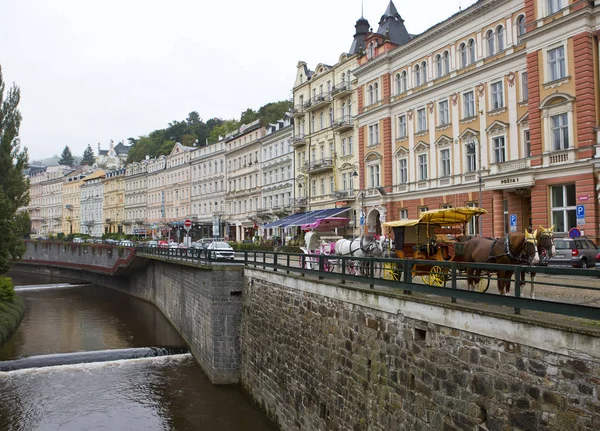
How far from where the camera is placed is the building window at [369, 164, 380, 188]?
135 feet

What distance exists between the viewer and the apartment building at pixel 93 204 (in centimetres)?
11038

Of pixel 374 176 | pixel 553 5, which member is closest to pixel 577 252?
pixel 553 5

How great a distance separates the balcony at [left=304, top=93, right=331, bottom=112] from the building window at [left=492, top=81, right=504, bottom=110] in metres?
18.7

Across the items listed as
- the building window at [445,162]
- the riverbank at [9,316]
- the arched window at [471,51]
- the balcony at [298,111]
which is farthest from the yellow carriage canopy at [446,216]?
the balcony at [298,111]

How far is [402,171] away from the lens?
38.8 metres

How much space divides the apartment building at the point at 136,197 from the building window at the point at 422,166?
6827cm

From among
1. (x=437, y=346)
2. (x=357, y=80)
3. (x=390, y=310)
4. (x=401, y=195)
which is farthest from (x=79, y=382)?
(x=357, y=80)

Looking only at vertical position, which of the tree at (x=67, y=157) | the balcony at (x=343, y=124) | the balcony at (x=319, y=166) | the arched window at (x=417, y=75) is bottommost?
the balcony at (x=319, y=166)

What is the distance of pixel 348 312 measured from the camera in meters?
11.5

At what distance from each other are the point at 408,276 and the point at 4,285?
104ft

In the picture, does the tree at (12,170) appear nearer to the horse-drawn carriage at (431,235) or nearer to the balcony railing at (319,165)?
the balcony railing at (319,165)

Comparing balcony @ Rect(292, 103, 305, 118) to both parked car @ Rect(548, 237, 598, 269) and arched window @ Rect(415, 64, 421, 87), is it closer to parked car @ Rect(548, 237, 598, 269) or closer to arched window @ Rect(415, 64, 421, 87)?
arched window @ Rect(415, 64, 421, 87)

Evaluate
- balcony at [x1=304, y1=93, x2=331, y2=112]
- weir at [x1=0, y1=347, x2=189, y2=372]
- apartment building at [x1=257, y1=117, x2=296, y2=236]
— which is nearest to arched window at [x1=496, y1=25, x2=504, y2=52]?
balcony at [x1=304, y1=93, x2=331, y2=112]

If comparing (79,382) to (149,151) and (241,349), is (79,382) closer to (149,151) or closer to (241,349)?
(241,349)
